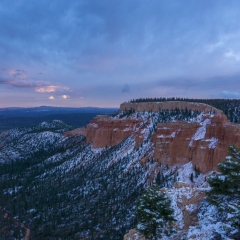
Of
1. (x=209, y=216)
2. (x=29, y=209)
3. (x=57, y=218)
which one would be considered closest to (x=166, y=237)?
(x=209, y=216)

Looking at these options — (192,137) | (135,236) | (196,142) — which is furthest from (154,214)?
(192,137)

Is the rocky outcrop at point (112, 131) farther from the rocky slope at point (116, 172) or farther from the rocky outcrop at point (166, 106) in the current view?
the rocky outcrop at point (166, 106)

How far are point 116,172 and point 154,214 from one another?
53756 mm

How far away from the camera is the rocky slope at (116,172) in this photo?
54625 millimetres

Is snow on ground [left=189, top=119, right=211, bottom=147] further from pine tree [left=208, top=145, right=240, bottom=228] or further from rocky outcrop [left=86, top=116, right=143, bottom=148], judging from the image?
pine tree [left=208, top=145, right=240, bottom=228]

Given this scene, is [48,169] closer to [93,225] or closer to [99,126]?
[99,126]

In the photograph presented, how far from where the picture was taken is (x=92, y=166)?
84.1 m

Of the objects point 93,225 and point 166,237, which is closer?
point 166,237

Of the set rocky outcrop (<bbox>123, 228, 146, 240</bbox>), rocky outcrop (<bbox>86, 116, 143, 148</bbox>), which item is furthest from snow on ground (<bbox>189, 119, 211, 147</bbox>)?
rocky outcrop (<bbox>123, 228, 146, 240</bbox>)

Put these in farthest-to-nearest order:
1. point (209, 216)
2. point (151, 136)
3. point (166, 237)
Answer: point (151, 136)
point (166, 237)
point (209, 216)

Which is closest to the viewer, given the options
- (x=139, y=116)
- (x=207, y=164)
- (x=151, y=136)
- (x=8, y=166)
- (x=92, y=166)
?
(x=207, y=164)

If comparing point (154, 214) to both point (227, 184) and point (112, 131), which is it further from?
point (112, 131)

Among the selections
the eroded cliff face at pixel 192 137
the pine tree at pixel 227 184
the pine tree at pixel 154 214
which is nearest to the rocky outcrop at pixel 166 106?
the eroded cliff face at pixel 192 137

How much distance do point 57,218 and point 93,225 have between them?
1093 cm
